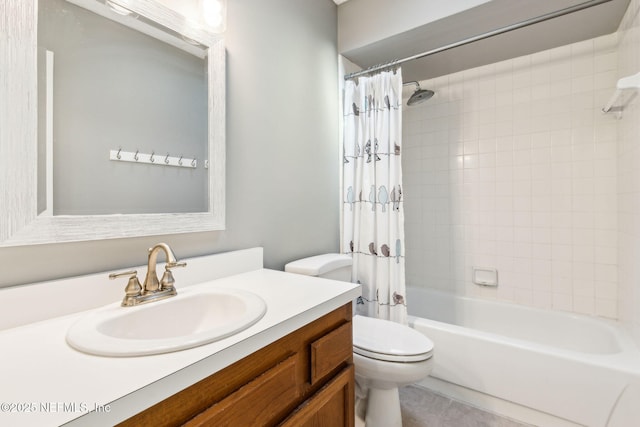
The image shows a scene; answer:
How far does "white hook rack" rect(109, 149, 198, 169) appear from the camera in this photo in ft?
3.17

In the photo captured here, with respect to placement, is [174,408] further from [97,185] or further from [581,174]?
[581,174]

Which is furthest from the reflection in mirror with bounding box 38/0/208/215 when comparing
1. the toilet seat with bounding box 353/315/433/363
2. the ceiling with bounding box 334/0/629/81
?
the ceiling with bounding box 334/0/629/81

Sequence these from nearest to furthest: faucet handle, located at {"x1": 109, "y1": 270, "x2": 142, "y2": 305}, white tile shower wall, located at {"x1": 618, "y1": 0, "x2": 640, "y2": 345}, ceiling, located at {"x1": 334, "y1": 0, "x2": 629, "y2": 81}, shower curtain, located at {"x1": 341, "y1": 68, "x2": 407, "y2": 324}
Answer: faucet handle, located at {"x1": 109, "y1": 270, "x2": 142, "y2": 305} < white tile shower wall, located at {"x1": 618, "y1": 0, "x2": 640, "y2": 345} < ceiling, located at {"x1": 334, "y1": 0, "x2": 629, "y2": 81} < shower curtain, located at {"x1": 341, "y1": 68, "x2": 407, "y2": 324}

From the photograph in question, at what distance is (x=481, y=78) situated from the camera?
225cm

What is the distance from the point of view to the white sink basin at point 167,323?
1.93 ft

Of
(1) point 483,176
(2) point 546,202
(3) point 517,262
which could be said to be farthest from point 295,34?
(3) point 517,262

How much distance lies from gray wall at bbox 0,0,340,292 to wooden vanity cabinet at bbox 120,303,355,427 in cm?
61

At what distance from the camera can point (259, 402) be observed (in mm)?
657

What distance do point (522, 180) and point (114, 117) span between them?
2.42 metres

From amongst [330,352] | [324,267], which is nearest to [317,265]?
[324,267]

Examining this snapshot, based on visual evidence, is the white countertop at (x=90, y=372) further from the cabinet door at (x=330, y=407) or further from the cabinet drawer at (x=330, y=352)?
the cabinet door at (x=330, y=407)

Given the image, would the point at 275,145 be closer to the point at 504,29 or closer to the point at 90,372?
the point at 90,372

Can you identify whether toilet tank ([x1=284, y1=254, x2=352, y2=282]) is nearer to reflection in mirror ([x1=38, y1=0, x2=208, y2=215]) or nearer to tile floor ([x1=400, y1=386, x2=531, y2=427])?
reflection in mirror ([x1=38, y1=0, x2=208, y2=215])

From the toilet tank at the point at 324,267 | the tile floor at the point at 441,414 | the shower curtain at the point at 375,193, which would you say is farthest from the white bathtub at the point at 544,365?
the toilet tank at the point at 324,267
